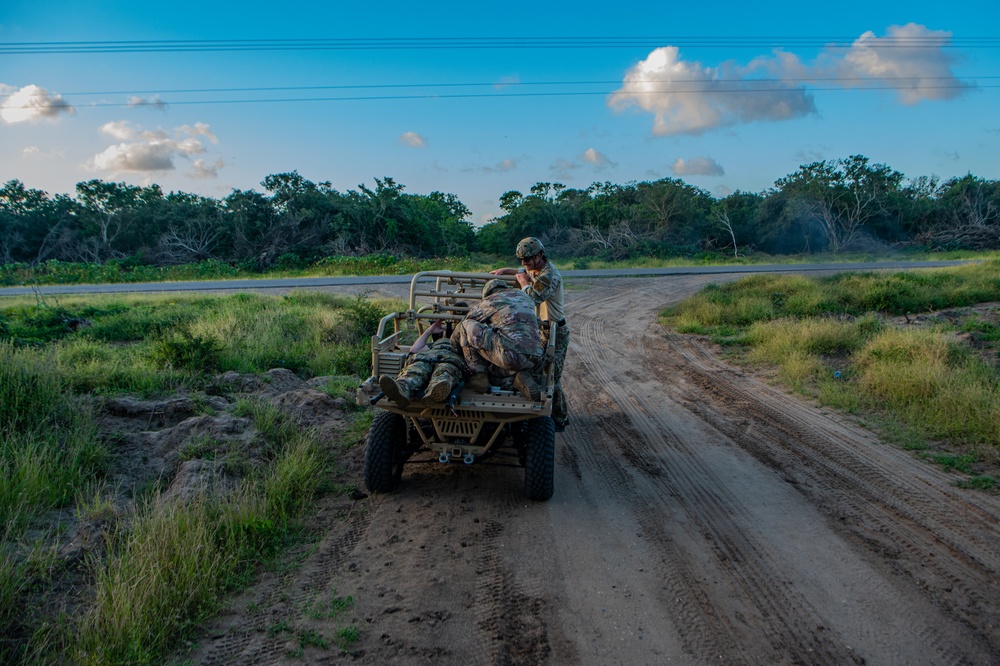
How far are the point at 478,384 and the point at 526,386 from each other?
0.42 m

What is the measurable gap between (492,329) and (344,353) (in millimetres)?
4919

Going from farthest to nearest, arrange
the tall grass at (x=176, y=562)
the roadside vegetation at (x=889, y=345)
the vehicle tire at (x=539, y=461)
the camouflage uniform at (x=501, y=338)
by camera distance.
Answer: the roadside vegetation at (x=889, y=345), the camouflage uniform at (x=501, y=338), the vehicle tire at (x=539, y=461), the tall grass at (x=176, y=562)

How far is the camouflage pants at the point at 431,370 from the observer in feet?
15.2

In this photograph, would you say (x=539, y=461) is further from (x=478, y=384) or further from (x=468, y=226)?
(x=468, y=226)

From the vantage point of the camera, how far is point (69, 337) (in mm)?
9672

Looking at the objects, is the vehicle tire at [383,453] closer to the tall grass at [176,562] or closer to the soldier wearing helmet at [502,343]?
the tall grass at [176,562]

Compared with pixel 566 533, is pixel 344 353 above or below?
above

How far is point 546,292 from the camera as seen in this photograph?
6.44 meters

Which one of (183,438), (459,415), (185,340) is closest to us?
(459,415)

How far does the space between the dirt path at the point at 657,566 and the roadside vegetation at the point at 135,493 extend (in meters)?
0.31

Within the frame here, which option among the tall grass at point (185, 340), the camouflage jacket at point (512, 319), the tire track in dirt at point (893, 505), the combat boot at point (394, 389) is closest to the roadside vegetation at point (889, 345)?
the tire track in dirt at point (893, 505)

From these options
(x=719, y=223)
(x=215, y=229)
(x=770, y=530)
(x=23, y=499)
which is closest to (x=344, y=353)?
(x=23, y=499)

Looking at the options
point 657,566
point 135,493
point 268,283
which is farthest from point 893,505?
point 268,283

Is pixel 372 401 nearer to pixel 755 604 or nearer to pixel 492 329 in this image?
pixel 492 329
